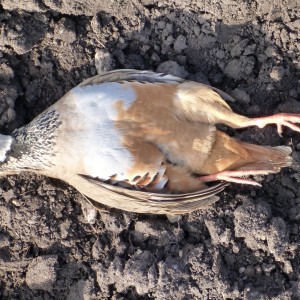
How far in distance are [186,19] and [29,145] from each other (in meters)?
1.74

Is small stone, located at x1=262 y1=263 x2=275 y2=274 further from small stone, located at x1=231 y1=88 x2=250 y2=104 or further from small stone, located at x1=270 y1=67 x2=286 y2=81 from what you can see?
small stone, located at x1=270 y1=67 x2=286 y2=81

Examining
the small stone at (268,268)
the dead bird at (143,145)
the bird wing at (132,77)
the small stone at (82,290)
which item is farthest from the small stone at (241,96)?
the small stone at (82,290)

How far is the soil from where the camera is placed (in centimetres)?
480

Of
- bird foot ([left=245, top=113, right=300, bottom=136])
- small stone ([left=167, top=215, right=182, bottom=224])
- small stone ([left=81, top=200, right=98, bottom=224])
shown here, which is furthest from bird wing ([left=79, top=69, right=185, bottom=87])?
small stone ([left=167, top=215, right=182, bottom=224])

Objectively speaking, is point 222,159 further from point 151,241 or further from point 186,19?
point 186,19

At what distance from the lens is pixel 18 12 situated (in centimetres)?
518

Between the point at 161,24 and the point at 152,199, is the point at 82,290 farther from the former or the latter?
the point at 161,24

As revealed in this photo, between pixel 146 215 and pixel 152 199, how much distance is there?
0.61m

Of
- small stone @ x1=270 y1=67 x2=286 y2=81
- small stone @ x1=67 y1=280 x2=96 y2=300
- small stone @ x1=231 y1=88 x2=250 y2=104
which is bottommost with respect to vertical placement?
small stone @ x1=67 y1=280 x2=96 y2=300

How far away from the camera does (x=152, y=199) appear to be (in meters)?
4.46

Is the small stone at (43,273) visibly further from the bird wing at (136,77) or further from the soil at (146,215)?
the bird wing at (136,77)

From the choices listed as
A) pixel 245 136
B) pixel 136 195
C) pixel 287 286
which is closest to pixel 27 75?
pixel 136 195

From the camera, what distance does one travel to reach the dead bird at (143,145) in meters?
4.43

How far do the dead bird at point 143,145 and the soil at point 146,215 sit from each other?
1.05 feet
